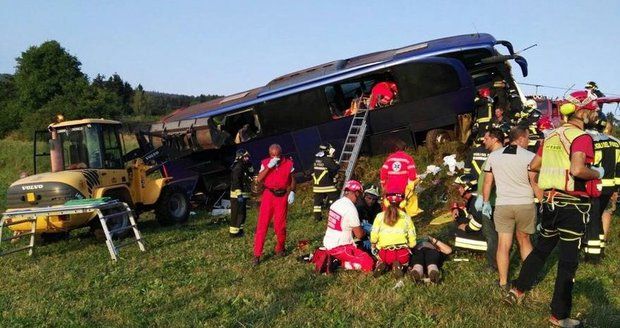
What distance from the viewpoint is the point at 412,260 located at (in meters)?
6.46

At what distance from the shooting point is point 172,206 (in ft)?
43.1

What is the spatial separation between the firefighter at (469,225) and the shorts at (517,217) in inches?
44.7

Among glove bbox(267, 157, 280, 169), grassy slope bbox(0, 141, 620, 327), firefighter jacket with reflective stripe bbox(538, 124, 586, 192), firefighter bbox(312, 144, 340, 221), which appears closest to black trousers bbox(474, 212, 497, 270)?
grassy slope bbox(0, 141, 620, 327)

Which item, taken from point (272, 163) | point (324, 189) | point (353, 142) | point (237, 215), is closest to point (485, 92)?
point (353, 142)

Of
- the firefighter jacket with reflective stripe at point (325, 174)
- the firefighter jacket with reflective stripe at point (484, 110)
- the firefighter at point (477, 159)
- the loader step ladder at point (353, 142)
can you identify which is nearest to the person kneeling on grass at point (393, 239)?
the firefighter at point (477, 159)

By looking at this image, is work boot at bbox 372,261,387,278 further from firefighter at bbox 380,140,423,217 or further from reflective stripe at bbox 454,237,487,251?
Answer: firefighter at bbox 380,140,423,217

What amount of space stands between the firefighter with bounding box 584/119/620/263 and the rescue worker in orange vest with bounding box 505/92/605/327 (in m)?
1.33

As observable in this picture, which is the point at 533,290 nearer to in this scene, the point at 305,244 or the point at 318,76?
the point at 305,244

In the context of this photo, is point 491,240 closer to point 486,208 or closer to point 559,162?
point 486,208

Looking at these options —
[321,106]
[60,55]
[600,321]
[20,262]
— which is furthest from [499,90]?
[60,55]

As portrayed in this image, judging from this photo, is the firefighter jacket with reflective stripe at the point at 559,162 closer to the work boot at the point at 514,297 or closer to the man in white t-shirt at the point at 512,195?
the man in white t-shirt at the point at 512,195

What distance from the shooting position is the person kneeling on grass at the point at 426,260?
6102mm

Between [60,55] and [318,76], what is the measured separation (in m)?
56.4

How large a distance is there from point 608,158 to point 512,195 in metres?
1.44
